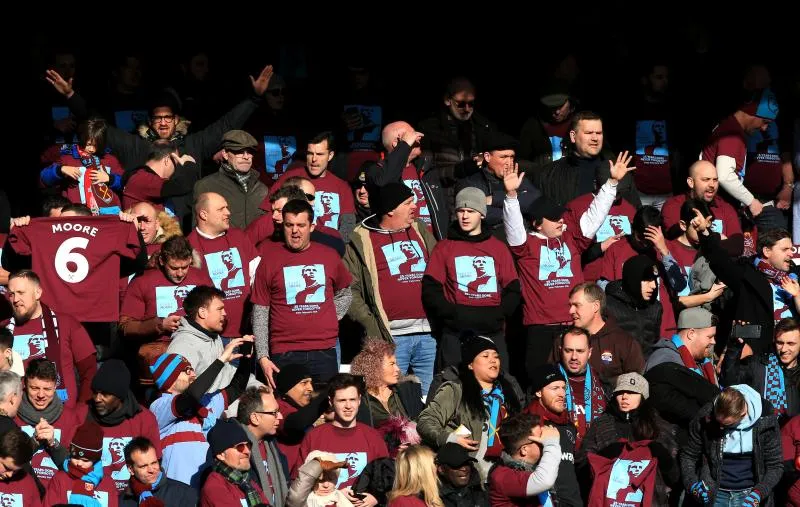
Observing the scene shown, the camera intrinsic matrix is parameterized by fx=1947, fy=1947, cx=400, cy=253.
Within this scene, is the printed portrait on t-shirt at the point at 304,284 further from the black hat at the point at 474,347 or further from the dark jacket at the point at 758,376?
the dark jacket at the point at 758,376

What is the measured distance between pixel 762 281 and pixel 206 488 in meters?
4.99

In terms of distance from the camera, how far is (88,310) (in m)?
13.9

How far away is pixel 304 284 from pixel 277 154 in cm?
271

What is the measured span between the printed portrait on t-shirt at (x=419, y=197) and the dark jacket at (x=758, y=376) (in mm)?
2797

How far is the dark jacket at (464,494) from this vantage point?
11.9 m

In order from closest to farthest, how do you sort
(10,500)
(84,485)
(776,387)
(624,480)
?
(10,500)
(84,485)
(624,480)
(776,387)

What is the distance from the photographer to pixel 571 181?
15.8 m

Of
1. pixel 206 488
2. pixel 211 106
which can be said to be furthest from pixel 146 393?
pixel 211 106

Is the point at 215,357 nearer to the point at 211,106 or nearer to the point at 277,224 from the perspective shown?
the point at 277,224

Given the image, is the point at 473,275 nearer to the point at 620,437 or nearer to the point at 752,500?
the point at 620,437

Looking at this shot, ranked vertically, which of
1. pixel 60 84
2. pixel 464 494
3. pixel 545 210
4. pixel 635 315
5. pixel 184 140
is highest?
pixel 60 84

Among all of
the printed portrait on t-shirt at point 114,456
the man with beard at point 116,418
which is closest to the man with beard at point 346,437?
the man with beard at point 116,418

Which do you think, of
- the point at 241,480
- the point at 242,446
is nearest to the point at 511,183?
the point at 242,446

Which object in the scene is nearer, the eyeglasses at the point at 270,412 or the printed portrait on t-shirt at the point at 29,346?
the eyeglasses at the point at 270,412
